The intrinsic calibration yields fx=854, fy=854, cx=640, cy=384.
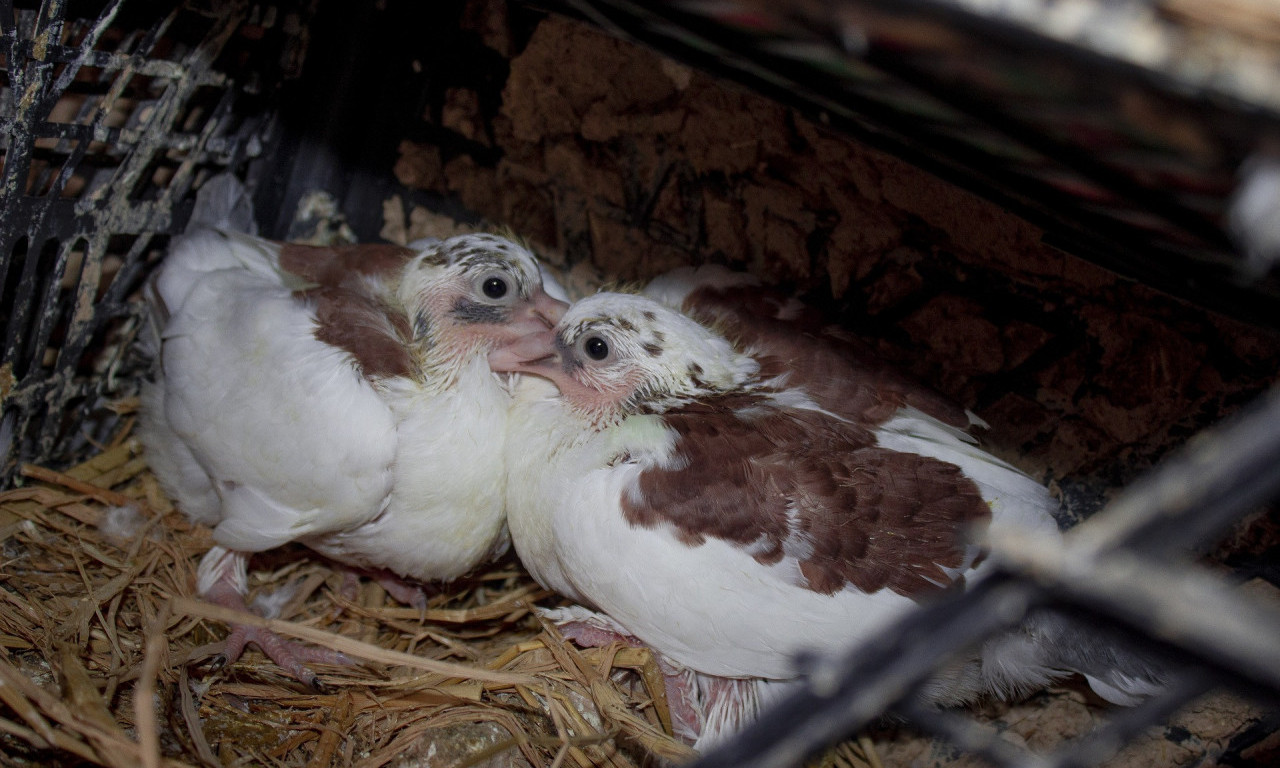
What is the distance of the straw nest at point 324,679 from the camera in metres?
1.76

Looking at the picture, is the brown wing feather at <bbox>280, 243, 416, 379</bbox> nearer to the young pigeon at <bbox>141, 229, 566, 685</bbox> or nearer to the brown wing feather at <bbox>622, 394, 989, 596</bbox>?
the young pigeon at <bbox>141, 229, 566, 685</bbox>

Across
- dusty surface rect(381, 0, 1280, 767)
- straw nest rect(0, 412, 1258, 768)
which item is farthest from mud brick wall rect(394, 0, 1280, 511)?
straw nest rect(0, 412, 1258, 768)

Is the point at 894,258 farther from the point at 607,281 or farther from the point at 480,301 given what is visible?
the point at 480,301

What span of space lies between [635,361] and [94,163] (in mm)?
1447

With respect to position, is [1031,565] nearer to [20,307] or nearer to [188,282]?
[188,282]

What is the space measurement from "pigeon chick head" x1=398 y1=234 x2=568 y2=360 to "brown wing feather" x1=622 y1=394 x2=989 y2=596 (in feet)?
2.21

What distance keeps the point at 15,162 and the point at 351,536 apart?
43.3 inches

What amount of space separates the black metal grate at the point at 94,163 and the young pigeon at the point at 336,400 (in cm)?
18

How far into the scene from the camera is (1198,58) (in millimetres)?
707

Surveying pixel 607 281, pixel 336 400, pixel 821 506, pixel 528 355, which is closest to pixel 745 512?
pixel 821 506

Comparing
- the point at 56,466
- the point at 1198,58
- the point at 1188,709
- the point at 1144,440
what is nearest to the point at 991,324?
the point at 1144,440

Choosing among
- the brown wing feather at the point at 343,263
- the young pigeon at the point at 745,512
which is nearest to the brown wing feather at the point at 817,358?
the young pigeon at the point at 745,512

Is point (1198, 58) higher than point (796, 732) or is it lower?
higher

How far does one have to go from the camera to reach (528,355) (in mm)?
2201
